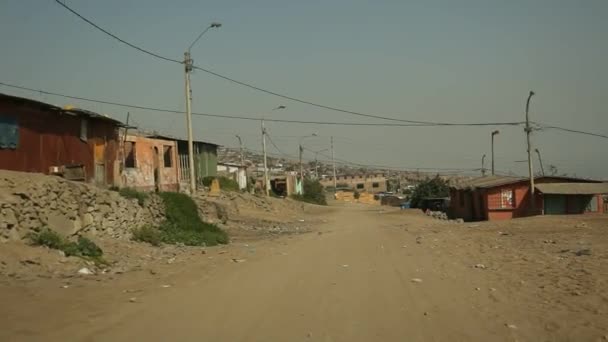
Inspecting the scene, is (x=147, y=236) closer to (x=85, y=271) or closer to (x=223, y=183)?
(x=85, y=271)

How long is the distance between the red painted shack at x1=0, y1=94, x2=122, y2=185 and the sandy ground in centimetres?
893

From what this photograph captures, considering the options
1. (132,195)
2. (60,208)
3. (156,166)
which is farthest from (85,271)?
(156,166)

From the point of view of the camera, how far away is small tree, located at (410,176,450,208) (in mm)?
67750

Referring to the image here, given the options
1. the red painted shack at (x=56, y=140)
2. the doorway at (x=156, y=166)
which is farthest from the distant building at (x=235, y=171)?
the red painted shack at (x=56, y=140)

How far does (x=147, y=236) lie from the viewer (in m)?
19.2

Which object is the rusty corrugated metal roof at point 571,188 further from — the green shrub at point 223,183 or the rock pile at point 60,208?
the rock pile at point 60,208

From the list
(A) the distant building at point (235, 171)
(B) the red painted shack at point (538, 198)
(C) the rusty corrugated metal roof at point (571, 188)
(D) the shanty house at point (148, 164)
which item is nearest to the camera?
(D) the shanty house at point (148, 164)

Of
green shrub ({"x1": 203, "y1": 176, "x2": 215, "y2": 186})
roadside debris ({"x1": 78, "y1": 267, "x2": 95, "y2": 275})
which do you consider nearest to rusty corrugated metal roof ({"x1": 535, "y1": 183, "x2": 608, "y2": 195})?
green shrub ({"x1": 203, "y1": 176, "x2": 215, "y2": 186})

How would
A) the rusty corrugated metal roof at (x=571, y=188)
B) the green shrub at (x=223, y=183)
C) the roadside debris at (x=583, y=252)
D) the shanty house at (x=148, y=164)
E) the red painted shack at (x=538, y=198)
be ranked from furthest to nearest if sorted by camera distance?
1. the green shrub at (x=223, y=183)
2. the red painted shack at (x=538, y=198)
3. the rusty corrugated metal roof at (x=571, y=188)
4. the shanty house at (x=148, y=164)
5. the roadside debris at (x=583, y=252)

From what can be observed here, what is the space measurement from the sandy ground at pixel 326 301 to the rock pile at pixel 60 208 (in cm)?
247

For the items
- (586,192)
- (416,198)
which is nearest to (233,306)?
(586,192)

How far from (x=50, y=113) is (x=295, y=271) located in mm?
13710

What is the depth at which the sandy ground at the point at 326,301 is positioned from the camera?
6734mm

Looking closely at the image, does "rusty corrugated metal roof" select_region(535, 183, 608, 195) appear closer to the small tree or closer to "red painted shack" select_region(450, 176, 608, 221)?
"red painted shack" select_region(450, 176, 608, 221)
